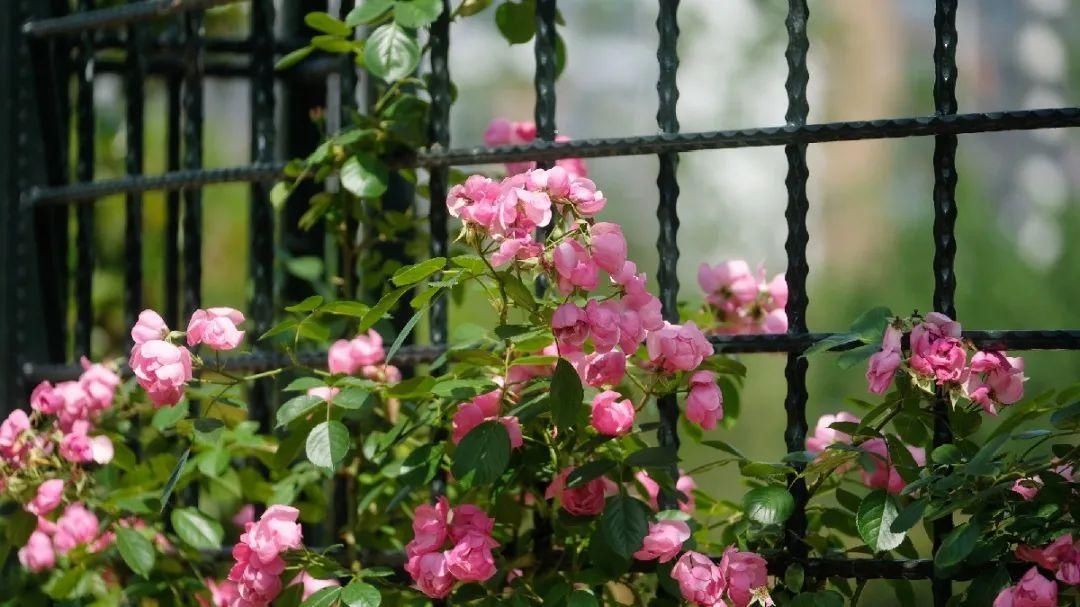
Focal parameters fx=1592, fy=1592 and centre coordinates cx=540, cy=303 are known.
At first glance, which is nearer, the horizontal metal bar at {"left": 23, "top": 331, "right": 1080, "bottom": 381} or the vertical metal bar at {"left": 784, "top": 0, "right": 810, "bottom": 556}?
the horizontal metal bar at {"left": 23, "top": 331, "right": 1080, "bottom": 381}

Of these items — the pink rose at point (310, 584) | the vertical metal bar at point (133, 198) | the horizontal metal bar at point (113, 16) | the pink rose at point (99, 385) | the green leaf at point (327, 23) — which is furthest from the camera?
the vertical metal bar at point (133, 198)

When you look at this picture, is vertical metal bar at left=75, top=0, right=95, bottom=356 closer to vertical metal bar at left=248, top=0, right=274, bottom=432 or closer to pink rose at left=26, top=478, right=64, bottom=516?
vertical metal bar at left=248, top=0, right=274, bottom=432

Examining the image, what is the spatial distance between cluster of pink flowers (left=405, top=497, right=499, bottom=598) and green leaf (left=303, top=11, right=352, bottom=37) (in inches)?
29.4

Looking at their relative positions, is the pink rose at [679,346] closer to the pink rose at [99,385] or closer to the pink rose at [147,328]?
the pink rose at [147,328]

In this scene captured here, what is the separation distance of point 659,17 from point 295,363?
665mm

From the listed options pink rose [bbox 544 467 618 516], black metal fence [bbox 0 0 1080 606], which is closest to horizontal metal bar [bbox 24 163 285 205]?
black metal fence [bbox 0 0 1080 606]

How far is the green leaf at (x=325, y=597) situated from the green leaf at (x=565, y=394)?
0.34 meters

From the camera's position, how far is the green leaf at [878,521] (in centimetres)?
176

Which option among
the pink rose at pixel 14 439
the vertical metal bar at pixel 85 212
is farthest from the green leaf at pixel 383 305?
the vertical metal bar at pixel 85 212

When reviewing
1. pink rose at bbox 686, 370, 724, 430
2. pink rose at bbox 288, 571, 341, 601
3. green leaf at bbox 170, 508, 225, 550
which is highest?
pink rose at bbox 686, 370, 724, 430

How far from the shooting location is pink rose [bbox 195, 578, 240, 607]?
2230mm

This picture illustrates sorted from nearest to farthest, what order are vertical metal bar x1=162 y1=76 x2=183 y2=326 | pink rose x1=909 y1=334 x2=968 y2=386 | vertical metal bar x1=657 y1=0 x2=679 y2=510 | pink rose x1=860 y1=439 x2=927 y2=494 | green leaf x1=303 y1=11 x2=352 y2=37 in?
pink rose x1=909 y1=334 x2=968 y2=386 < pink rose x1=860 y1=439 x2=927 y2=494 < vertical metal bar x1=657 y1=0 x2=679 y2=510 < green leaf x1=303 y1=11 x2=352 y2=37 < vertical metal bar x1=162 y1=76 x2=183 y2=326

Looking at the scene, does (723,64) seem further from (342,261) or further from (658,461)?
(658,461)

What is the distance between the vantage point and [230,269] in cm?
584
